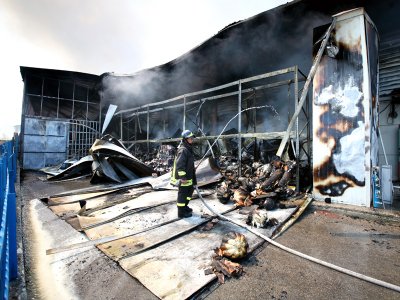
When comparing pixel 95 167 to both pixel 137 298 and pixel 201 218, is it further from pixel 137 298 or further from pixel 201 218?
pixel 137 298

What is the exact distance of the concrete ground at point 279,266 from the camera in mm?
2203

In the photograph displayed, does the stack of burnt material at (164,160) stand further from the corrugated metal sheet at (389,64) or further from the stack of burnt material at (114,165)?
the corrugated metal sheet at (389,64)

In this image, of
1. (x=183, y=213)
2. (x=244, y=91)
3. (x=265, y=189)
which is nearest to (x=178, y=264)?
(x=183, y=213)

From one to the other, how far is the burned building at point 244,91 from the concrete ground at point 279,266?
49.0 inches

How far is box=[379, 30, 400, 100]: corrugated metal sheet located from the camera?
6508 millimetres

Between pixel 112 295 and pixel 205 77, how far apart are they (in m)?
9.28

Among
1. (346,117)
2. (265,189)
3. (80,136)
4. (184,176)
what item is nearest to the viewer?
(184,176)

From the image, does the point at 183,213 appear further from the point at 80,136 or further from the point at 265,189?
the point at 80,136

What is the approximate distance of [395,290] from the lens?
85.4 inches

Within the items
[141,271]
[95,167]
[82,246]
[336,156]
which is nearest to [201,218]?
[141,271]

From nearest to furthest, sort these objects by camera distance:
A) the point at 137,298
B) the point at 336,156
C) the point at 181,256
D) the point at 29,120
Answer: the point at 137,298, the point at 181,256, the point at 336,156, the point at 29,120

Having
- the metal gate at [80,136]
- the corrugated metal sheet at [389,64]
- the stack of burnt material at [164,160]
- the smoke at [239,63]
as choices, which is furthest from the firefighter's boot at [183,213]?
the metal gate at [80,136]

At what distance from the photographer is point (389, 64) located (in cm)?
666

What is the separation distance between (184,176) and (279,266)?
2.23 meters
